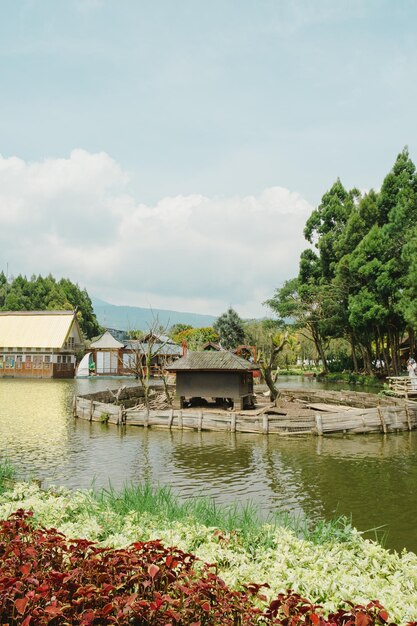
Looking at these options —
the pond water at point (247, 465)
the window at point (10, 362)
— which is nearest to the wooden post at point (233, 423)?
the pond water at point (247, 465)

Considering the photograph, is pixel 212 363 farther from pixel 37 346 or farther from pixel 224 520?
pixel 37 346

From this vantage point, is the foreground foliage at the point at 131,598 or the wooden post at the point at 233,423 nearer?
the foreground foliage at the point at 131,598

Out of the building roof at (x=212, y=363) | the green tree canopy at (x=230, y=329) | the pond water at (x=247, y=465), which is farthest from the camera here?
the green tree canopy at (x=230, y=329)

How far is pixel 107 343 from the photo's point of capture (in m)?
72.9

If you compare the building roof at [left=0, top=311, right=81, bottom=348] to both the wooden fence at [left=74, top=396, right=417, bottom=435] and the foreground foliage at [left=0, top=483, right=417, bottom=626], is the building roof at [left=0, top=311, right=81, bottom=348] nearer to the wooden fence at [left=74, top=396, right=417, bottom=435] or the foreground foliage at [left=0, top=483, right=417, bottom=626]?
the wooden fence at [left=74, top=396, right=417, bottom=435]

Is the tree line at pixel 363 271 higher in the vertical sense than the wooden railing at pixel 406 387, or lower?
higher

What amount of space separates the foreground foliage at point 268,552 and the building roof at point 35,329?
194ft

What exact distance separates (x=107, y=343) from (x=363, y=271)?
133ft

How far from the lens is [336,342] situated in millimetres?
78250

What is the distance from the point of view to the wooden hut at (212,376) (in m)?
27.8

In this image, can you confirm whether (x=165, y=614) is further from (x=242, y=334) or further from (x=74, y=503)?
(x=242, y=334)

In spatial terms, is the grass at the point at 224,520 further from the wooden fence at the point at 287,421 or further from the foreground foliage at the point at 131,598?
the wooden fence at the point at 287,421

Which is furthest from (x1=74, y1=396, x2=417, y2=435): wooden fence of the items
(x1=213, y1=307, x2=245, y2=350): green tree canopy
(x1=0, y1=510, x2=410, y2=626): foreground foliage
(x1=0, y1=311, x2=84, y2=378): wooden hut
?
(x1=213, y1=307, x2=245, y2=350): green tree canopy

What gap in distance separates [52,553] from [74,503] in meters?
3.62
